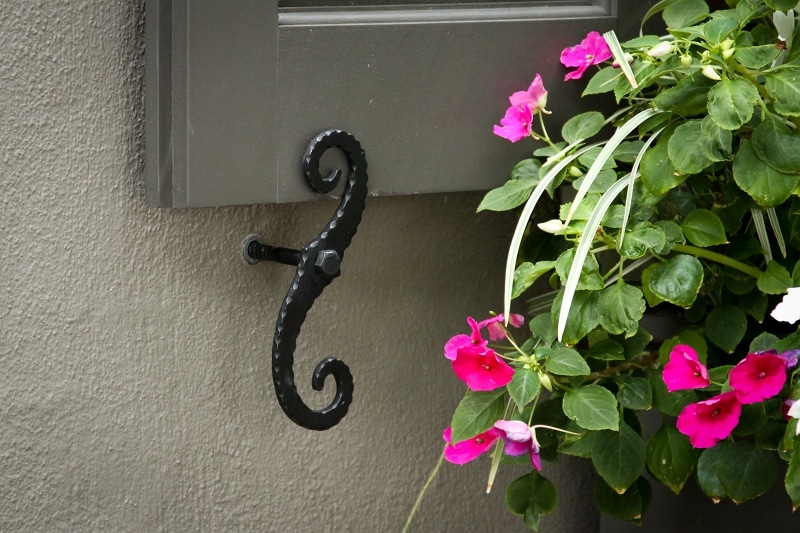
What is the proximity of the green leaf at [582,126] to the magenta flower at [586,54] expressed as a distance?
49 millimetres

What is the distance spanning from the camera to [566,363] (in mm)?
911

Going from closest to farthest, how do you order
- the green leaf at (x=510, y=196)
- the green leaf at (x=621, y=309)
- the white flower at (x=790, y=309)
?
the white flower at (x=790, y=309) < the green leaf at (x=621, y=309) < the green leaf at (x=510, y=196)

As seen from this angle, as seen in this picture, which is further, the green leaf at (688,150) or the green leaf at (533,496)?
the green leaf at (533,496)

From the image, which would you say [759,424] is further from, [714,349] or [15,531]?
[15,531]

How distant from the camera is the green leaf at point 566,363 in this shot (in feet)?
2.94

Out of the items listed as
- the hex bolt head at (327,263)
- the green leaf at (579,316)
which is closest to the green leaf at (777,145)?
the green leaf at (579,316)

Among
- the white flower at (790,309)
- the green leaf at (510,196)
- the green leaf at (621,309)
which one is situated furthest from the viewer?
the green leaf at (510,196)

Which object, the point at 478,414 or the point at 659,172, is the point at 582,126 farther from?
the point at 478,414

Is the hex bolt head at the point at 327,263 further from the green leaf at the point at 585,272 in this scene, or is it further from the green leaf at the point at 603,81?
the green leaf at the point at 603,81

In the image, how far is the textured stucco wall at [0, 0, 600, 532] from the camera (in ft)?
3.05

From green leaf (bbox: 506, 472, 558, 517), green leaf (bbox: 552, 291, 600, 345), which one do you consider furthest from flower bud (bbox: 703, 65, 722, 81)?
green leaf (bbox: 506, 472, 558, 517)

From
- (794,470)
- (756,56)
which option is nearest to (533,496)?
(794,470)

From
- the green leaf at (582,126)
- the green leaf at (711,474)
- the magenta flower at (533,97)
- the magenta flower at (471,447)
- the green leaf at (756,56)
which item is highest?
the green leaf at (756,56)

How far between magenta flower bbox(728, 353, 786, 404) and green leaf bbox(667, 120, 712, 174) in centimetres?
20
